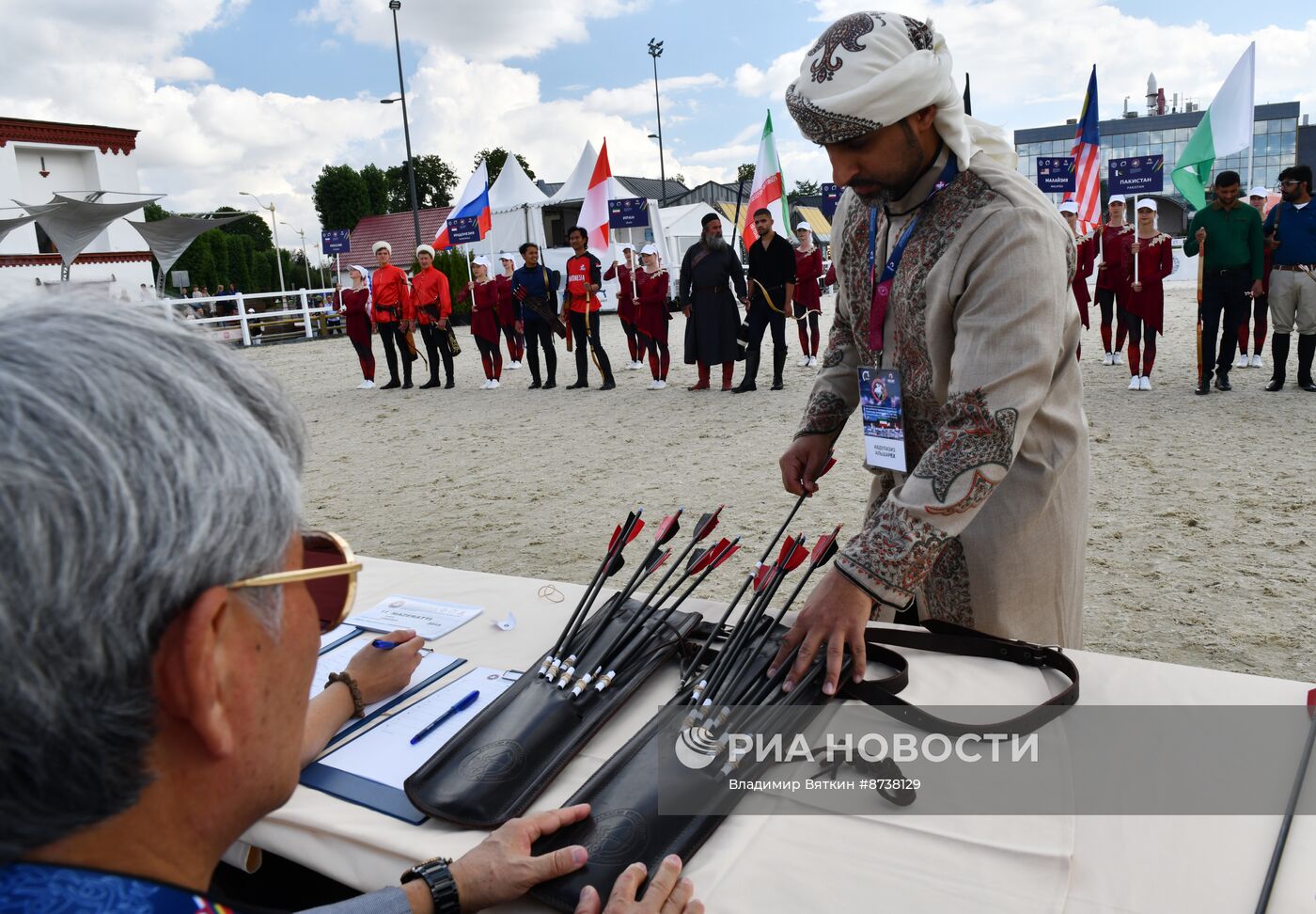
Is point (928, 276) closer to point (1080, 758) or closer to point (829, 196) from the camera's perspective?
point (1080, 758)

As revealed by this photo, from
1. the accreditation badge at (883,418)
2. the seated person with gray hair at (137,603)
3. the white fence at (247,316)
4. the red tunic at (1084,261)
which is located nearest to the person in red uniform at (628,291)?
the red tunic at (1084,261)

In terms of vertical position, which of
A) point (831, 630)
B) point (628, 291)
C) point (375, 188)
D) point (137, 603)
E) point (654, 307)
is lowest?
point (831, 630)

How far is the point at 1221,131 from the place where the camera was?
9.56 metres

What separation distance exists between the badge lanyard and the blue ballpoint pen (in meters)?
0.98

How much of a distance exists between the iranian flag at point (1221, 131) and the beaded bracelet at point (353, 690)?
10.4 m

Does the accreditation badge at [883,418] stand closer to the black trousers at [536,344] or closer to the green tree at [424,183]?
the black trousers at [536,344]

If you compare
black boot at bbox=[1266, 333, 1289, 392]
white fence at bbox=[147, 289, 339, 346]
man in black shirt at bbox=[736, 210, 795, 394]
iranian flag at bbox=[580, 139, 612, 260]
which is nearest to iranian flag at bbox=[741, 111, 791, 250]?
iranian flag at bbox=[580, 139, 612, 260]

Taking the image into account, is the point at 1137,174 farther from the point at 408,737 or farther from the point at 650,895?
the point at 650,895

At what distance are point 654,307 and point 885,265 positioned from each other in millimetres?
9550

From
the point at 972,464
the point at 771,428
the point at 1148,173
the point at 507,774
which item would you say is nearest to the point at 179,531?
the point at 507,774

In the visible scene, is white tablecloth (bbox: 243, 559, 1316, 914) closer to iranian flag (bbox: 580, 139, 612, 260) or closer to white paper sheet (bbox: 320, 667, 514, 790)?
white paper sheet (bbox: 320, 667, 514, 790)

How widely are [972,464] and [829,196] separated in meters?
18.1

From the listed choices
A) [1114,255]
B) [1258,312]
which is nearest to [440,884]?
[1114,255]

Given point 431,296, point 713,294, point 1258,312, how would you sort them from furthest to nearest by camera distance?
point 431,296 → point 713,294 → point 1258,312
